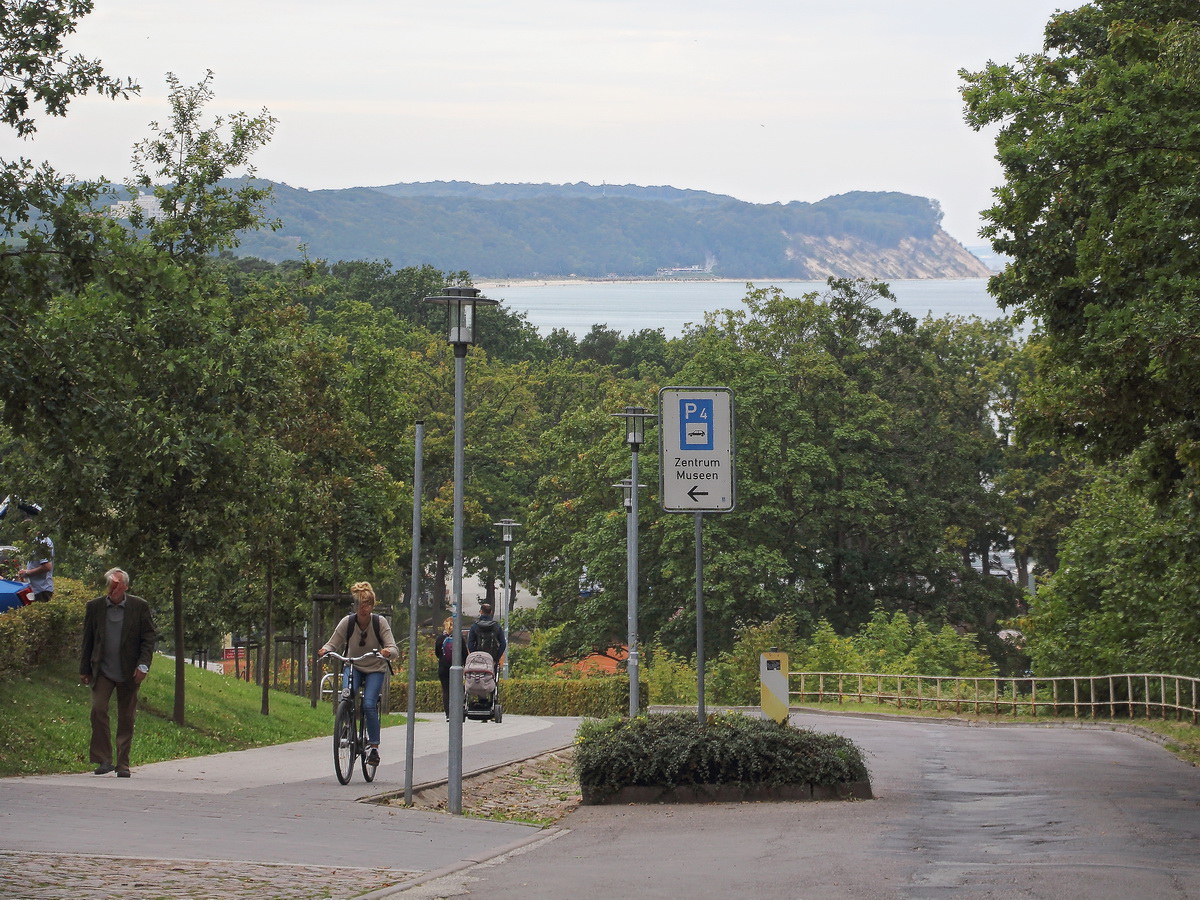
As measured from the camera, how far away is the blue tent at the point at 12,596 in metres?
17.2

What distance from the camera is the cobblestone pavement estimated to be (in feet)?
26.1

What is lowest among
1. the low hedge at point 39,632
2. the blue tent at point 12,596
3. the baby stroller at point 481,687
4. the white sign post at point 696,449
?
the baby stroller at point 481,687

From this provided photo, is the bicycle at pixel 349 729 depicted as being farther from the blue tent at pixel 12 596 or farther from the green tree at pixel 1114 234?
the green tree at pixel 1114 234

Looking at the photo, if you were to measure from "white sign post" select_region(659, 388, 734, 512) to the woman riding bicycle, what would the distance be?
3.48 meters

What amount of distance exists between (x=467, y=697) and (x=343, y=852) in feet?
46.3

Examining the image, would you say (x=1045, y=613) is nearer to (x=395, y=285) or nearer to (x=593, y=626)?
(x=593, y=626)

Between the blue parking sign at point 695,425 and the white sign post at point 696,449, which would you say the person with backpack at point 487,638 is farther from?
the blue parking sign at point 695,425

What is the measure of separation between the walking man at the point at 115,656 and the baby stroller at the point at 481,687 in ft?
29.2

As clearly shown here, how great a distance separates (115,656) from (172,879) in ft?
18.1

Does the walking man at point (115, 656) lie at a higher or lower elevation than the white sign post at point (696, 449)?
lower

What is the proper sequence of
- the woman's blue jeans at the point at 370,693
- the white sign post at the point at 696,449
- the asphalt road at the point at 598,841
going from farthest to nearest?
1. the white sign post at the point at 696,449
2. the woman's blue jeans at the point at 370,693
3. the asphalt road at the point at 598,841

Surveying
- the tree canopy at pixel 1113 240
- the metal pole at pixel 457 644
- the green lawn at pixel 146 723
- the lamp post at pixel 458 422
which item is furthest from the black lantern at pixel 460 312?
the tree canopy at pixel 1113 240

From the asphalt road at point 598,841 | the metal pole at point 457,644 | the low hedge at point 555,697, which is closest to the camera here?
the asphalt road at point 598,841

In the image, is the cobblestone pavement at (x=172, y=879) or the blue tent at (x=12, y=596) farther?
the blue tent at (x=12, y=596)
